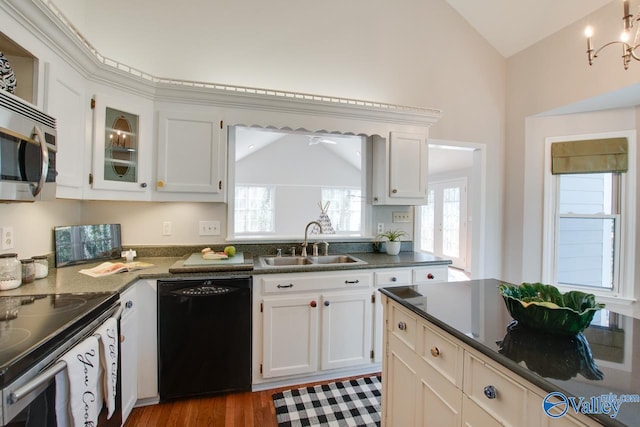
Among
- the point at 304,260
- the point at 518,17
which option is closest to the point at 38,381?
the point at 304,260

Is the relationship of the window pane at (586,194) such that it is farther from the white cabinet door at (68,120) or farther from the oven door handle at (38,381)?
the white cabinet door at (68,120)

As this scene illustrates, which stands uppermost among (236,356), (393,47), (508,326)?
(393,47)

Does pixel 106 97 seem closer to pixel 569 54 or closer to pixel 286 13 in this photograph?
pixel 286 13

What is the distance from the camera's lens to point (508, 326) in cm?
102

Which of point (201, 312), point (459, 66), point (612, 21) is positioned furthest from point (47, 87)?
point (612, 21)

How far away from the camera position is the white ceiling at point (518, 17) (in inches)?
97.5

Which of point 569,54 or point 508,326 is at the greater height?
point 569,54

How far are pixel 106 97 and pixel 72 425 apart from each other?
1.73 meters

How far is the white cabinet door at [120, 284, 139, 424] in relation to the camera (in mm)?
1644

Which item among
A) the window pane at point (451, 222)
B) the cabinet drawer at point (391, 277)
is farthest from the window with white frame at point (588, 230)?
the window pane at point (451, 222)

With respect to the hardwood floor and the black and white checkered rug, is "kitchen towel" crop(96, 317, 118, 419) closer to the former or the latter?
the hardwood floor

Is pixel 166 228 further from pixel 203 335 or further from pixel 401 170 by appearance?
pixel 401 170

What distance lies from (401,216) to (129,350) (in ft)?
7.91

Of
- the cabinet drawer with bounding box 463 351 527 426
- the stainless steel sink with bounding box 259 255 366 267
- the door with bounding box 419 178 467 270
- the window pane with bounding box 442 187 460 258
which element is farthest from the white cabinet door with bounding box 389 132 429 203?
the window pane with bounding box 442 187 460 258
